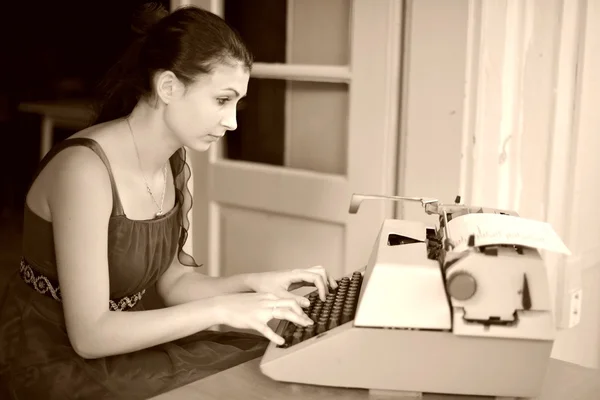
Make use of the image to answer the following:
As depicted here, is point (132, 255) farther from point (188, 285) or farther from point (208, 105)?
point (208, 105)

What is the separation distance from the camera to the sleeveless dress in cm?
141

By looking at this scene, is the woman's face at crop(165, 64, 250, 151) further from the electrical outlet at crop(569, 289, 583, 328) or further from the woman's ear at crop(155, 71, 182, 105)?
the electrical outlet at crop(569, 289, 583, 328)

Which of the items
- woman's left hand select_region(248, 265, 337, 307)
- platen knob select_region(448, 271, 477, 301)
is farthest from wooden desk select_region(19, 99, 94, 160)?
platen knob select_region(448, 271, 477, 301)

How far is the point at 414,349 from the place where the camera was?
111cm

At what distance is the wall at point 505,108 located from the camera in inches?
68.6

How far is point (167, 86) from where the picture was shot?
4.89 ft

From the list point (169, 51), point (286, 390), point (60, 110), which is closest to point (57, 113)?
point (60, 110)

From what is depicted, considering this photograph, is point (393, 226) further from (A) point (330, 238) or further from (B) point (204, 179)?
(B) point (204, 179)

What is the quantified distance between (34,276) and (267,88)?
903mm

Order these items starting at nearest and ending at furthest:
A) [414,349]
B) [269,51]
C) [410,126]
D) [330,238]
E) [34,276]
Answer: [414,349]
[34,276]
[410,126]
[330,238]
[269,51]

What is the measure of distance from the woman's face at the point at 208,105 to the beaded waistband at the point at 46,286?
37 centimetres

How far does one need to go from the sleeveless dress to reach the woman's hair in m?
0.18

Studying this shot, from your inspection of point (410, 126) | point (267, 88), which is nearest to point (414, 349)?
point (410, 126)

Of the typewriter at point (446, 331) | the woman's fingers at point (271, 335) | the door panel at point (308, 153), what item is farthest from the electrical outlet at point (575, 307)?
the woman's fingers at point (271, 335)
